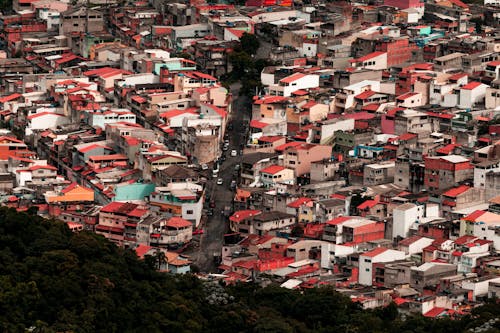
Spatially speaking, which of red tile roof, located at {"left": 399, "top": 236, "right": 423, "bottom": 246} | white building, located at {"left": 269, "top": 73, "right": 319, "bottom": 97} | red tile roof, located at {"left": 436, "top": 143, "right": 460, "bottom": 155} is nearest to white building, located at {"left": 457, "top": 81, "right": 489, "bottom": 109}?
white building, located at {"left": 269, "top": 73, "right": 319, "bottom": 97}

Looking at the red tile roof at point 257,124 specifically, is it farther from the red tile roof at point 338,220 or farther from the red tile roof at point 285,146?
the red tile roof at point 338,220

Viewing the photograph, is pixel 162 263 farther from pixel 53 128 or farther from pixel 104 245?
pixel 53 128

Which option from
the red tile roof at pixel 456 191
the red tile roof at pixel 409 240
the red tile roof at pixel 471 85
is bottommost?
the red tile roof at pixel 409 240

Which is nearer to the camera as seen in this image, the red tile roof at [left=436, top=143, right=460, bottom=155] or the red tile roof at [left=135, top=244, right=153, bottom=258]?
the red tile roof at [left=135, top=244, right=153, bottom=258]

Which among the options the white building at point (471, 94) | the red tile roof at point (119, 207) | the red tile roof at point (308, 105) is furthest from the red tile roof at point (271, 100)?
the red tile roof at point (119, 207)

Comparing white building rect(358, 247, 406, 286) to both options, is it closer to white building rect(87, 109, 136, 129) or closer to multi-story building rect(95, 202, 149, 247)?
multi-story building rect(95, 202, 149, 247)

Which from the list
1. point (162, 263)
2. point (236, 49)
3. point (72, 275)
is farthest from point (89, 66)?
point (72, 275)
